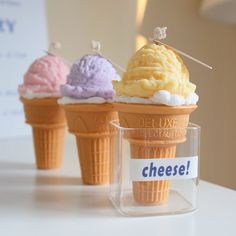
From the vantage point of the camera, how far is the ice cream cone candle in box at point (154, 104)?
28.3 inches

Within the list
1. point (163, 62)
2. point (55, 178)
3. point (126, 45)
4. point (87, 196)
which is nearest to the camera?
point (163, 62)

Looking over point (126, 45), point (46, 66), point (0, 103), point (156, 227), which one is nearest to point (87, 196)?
point (156, 227)

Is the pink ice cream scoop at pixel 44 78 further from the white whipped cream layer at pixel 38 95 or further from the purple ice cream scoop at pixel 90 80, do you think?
the purple ice cream scoop at pixel 90 80

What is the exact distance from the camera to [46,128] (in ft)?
3.59

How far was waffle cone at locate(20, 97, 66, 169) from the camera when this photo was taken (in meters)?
1.08

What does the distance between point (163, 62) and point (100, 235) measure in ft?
1.02

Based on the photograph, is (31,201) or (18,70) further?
(18,70)

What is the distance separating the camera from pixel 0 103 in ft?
5.00

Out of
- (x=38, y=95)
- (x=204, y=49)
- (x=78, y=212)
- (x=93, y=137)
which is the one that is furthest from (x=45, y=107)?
(x=204, y=49)

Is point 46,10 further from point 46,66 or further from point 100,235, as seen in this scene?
point 100,235

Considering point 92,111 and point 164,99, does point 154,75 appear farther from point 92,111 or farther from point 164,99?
point 92,111

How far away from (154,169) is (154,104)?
0.11 meters

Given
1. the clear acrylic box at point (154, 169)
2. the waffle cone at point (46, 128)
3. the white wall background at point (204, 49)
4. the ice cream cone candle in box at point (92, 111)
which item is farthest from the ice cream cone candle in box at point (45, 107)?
the white wall background at point (204, 49)

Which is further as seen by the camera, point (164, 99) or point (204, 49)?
point (204, 49)
